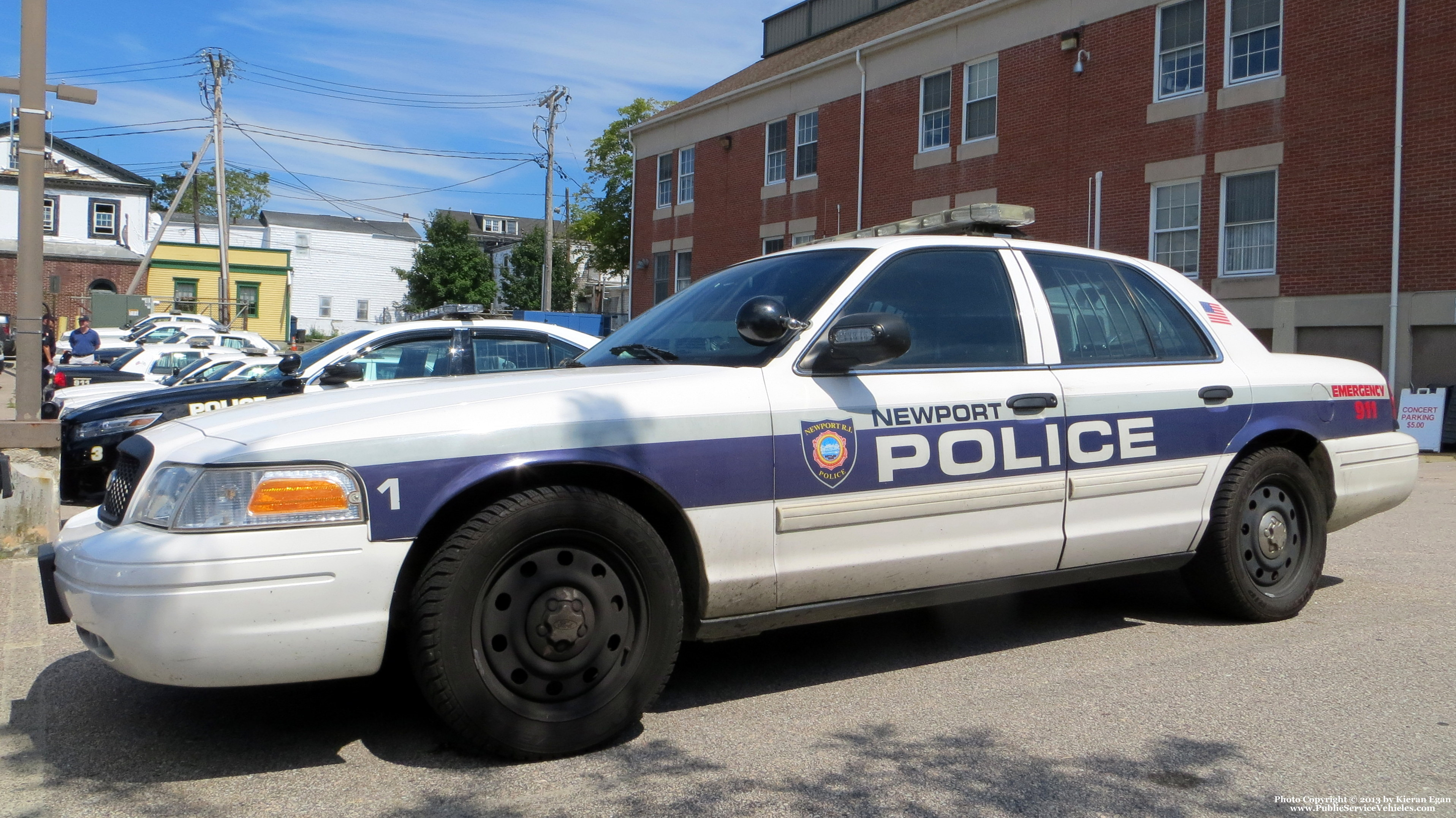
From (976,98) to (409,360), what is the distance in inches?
650

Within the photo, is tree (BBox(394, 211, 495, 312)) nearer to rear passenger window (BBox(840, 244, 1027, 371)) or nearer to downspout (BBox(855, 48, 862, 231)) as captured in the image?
downspout (BBox(855, 48, 862, 231))

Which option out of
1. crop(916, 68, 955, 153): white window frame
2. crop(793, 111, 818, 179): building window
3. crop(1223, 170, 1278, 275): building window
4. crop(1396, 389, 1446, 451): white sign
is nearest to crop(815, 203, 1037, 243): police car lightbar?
crop(1396, 389, 1446, 451): white sign

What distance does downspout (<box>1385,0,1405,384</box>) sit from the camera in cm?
Result: 1528

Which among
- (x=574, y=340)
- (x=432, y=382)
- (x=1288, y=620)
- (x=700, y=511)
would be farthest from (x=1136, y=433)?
(x=574, y=340)

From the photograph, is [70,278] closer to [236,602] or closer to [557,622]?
[236,602]

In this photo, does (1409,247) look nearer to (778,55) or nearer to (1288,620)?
(1288,620)

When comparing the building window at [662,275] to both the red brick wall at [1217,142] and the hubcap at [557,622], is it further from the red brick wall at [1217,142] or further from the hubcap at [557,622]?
the hubcap at [557,622]

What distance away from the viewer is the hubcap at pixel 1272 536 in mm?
5168

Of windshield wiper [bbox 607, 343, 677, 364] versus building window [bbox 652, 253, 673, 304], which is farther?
building window [bbox 652, 253, 673, 304]

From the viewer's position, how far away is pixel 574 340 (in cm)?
801

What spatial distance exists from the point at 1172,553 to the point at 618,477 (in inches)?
104

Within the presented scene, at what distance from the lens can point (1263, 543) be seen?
5223mm

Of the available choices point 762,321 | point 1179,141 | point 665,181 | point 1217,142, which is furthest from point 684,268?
point 762,321

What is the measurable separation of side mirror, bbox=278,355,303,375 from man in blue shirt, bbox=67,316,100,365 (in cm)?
1703
